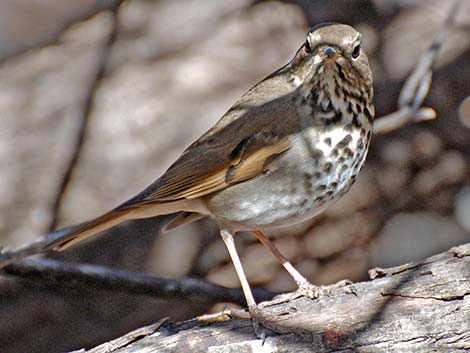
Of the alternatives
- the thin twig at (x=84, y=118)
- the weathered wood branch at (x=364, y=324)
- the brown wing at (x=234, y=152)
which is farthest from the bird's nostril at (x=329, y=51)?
the thin twig at (x=84, y=118)

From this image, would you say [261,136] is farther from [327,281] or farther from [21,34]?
[21,34]

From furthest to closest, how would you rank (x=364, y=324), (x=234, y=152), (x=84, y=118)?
(x=84, y=118)
(x=234, y=152)
(x=364, y=324)

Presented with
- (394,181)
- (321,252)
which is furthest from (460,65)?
(321,252)

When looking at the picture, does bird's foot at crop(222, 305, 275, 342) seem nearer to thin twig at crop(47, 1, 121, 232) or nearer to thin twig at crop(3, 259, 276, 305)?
thin twig at crop(3, 259, 276, 305)

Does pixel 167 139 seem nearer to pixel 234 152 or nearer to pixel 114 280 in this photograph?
pixel 114 280

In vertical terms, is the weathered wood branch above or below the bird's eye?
below

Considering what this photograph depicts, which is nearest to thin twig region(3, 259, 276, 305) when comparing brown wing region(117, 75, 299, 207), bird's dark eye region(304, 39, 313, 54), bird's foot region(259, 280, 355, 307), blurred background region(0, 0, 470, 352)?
blurred background region(0, 0, 470, 352)

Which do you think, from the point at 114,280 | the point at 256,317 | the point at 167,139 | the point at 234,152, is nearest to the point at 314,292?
the point at 256,317
